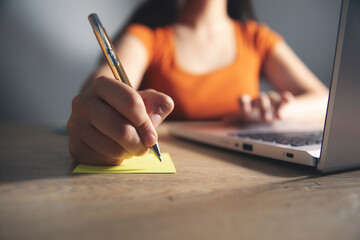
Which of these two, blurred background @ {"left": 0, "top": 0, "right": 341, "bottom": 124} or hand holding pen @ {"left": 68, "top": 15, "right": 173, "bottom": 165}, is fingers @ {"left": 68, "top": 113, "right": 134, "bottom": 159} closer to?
hand holding pen @ {"left": 68, "top": 15, "right": 173, "bottom": 165}

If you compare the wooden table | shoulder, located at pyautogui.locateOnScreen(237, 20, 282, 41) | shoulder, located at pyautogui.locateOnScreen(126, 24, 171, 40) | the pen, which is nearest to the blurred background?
shoulder, located at pyautogui.locateOnScreen(237, 20, 282, 41)

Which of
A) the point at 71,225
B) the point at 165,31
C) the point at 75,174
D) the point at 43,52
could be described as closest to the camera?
the point at 71,225

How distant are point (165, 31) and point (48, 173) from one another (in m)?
0.94

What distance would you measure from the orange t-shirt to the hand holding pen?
728mm

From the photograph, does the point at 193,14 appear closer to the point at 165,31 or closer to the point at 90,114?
the point at 165,31

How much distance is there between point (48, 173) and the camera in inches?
13.5

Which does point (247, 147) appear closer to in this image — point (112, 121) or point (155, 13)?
point (112, 121)

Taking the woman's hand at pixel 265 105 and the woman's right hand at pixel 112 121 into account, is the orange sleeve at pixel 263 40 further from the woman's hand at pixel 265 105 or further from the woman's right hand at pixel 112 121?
the woman's right hand at pixel 112 121

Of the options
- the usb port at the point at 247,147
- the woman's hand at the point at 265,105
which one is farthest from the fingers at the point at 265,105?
the usb port at the point at 247,147

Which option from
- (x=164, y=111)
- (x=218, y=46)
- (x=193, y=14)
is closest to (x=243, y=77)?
(x=218, y=46)

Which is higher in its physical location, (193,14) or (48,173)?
(193,14)

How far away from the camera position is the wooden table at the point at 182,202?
0.20 metres

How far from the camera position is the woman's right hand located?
0.33m


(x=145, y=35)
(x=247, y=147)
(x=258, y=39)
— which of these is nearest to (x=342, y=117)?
(x=247, y=147)
